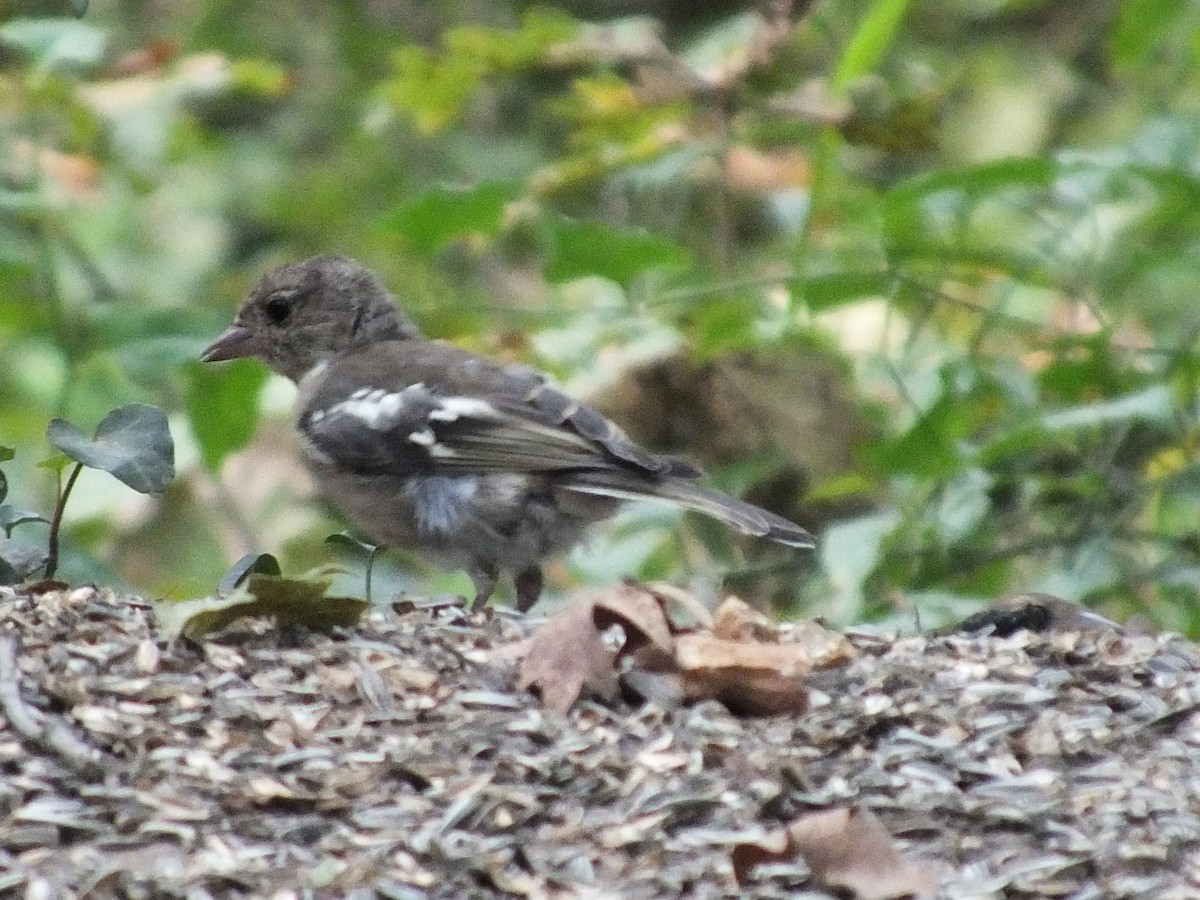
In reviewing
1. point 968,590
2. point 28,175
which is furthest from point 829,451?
point 28,175

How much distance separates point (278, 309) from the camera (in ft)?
22.0

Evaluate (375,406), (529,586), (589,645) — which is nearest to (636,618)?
(589,645)

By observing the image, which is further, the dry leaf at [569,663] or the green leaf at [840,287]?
the green leaf at [840,287]

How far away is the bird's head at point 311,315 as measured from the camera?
668 cm

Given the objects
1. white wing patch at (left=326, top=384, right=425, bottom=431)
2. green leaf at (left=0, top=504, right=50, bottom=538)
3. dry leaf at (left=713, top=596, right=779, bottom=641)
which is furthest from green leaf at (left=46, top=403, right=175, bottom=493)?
white wing patch at (left=326, top=384, right=425, bottom=431)

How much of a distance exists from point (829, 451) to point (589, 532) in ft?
7.12

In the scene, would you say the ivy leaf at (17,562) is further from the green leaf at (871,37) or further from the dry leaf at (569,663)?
the green leaf at (871,37)

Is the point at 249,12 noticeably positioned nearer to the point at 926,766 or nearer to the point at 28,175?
the point at 28,175

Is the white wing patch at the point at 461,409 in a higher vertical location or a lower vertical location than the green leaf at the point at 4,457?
lower

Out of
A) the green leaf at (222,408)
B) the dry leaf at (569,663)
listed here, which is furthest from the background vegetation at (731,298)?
the dry leaf at (569,663)

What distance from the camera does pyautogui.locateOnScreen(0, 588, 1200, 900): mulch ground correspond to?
9.76ft

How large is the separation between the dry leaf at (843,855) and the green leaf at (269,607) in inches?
43.7

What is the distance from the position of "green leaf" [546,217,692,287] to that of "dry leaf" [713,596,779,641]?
1.90 metres

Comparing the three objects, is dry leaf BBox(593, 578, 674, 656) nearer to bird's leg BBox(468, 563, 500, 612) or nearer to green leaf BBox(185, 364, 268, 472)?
bird's leg BBox(468, 563, 500, 612)
